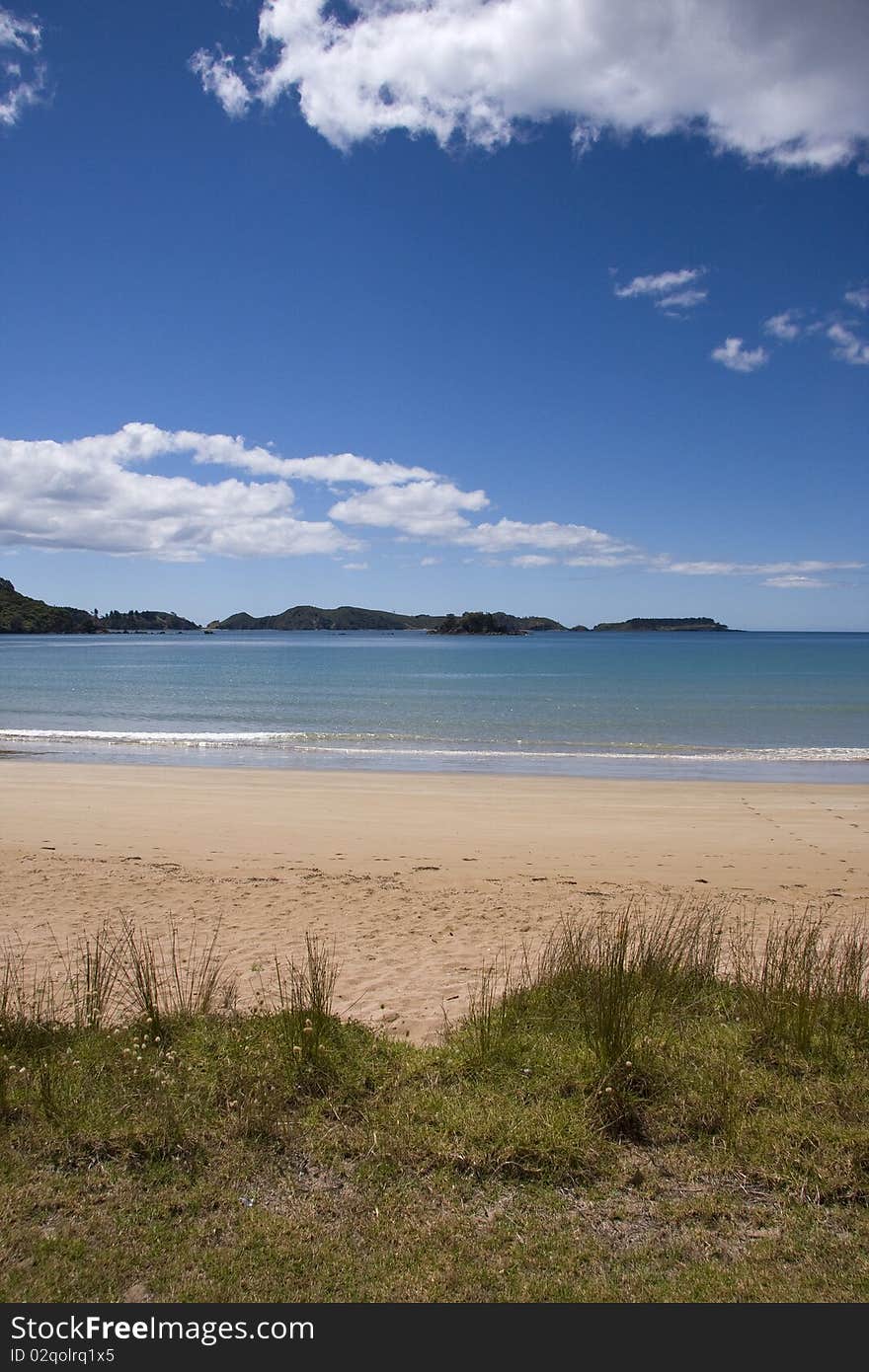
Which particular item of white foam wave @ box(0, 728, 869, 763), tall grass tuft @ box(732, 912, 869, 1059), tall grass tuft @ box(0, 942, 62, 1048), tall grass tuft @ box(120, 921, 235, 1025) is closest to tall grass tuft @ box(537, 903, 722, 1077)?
tall grass tuft @ box(732, 912, 869, 1059)

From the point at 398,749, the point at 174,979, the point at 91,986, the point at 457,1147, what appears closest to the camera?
the point at 457,1147

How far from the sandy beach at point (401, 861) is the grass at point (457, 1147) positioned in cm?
120

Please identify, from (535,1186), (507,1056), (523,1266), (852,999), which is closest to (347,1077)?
(507,1056)

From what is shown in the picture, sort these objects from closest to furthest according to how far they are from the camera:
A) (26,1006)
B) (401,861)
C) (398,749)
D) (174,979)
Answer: (26,1006) < (174,979) < (401,861) < (398,749)

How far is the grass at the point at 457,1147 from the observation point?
3477 millimetres

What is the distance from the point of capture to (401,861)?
1331cm

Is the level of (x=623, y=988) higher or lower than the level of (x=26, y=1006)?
higher

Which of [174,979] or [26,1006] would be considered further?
[174,979]

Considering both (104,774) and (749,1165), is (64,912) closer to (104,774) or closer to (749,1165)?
(749,1165)

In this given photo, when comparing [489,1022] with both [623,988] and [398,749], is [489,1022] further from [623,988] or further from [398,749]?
[398,749]

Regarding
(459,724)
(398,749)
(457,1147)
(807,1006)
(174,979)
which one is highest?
(807,1006)

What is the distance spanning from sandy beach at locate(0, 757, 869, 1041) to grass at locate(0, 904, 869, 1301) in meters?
1.20

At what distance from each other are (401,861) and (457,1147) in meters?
9.05

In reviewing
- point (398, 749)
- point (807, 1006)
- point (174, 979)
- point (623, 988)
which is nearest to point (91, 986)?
point (174, 979)
